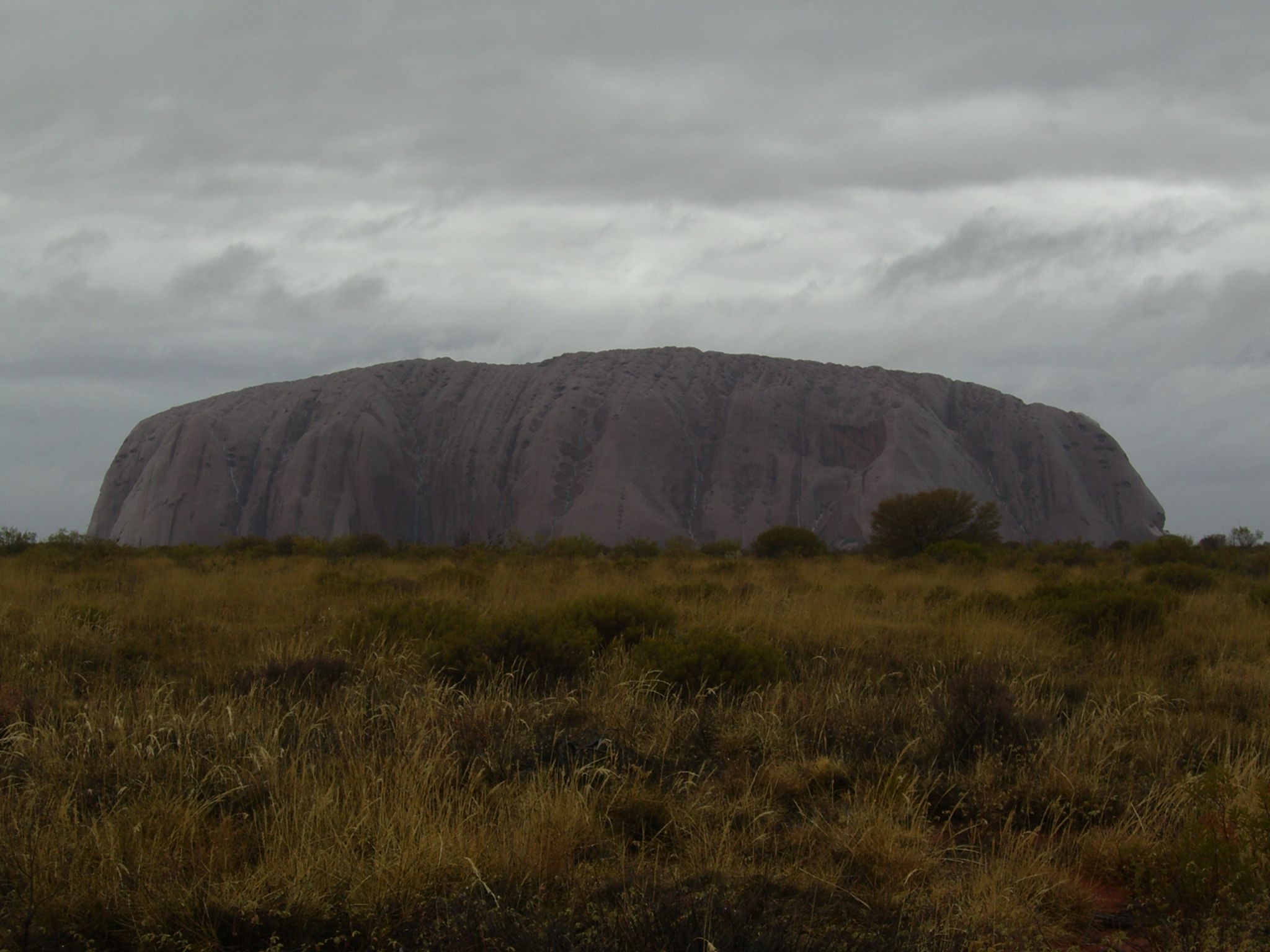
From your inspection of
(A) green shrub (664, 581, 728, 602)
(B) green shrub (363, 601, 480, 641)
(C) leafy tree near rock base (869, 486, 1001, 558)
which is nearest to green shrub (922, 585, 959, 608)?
(A) green shrub (664, 581, 728, 602)

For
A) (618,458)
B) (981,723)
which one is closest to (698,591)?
(981,723)

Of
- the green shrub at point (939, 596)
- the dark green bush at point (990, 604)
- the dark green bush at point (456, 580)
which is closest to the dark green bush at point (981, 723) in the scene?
the dark green bush at point (990, 604)

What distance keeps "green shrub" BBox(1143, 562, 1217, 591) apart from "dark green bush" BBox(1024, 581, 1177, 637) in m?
5.60

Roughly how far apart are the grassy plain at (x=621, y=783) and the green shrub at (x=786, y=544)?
23.4 m

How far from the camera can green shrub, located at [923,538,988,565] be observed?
23.3 meters

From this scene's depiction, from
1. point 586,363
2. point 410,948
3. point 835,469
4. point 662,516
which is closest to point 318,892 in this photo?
point 410,948

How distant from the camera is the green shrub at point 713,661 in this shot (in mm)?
6445

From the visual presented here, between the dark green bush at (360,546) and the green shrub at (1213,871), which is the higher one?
the dark green bush at (360,546)

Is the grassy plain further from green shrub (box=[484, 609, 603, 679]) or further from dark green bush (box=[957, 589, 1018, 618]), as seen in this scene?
dark green bush (box=[957, 589, 1018, 618])

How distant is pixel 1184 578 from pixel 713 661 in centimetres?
1299

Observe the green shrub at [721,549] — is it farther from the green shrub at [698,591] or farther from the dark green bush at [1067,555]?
the green shrub at [698,591]

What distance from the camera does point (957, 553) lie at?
25.6 meters

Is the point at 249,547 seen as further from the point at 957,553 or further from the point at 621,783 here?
the point at 621,783

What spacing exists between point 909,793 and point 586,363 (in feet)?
272
